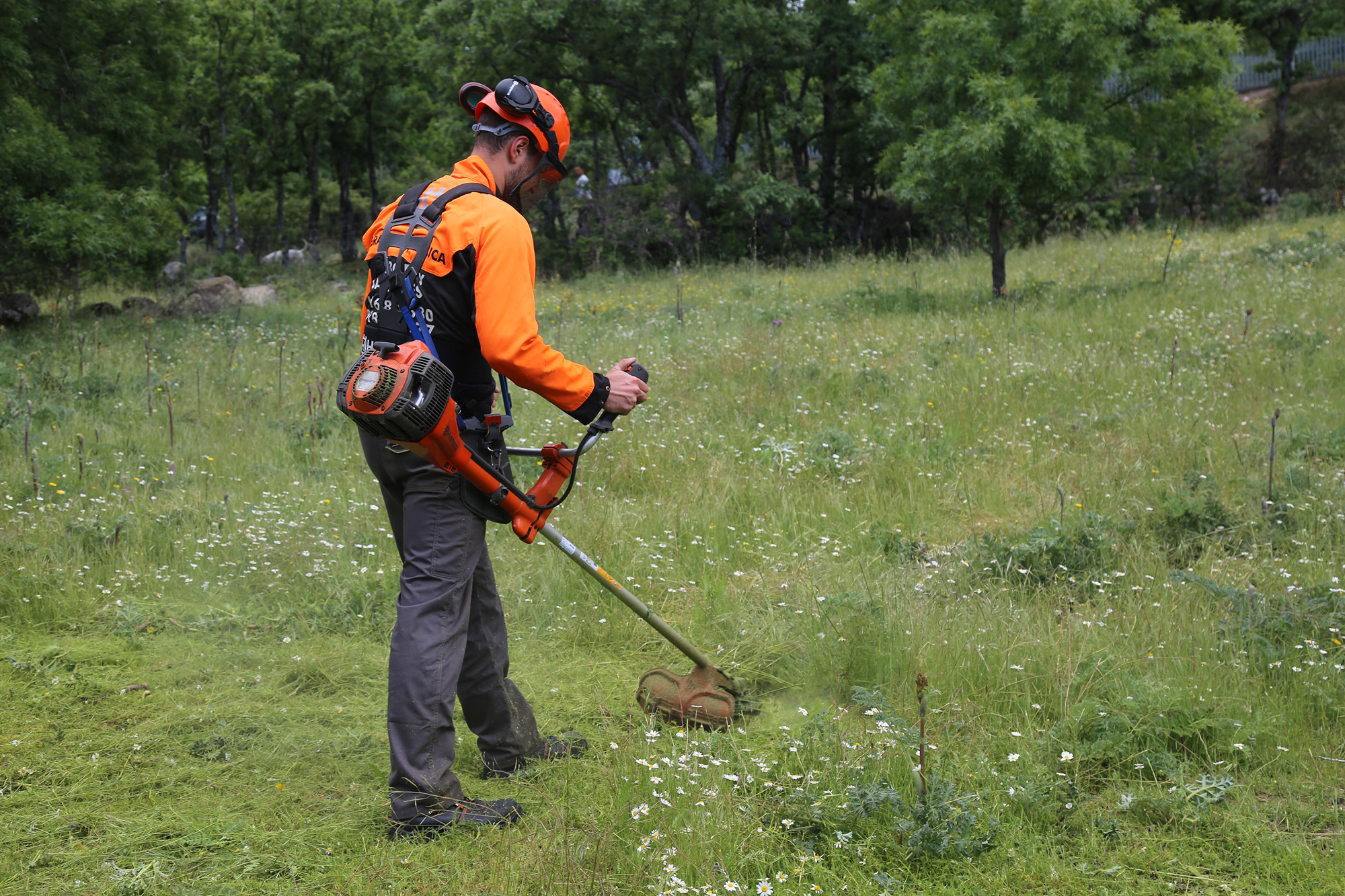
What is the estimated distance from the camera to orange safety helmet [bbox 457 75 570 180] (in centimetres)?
303

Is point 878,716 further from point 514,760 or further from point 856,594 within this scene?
point 514,760

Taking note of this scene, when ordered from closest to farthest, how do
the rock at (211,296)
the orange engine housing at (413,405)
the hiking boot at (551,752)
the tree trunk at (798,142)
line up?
the orange engine housing at (413,405) → the hiking boot at (551,752) → the rock at (211,296) → the tree trunk at (798,142)

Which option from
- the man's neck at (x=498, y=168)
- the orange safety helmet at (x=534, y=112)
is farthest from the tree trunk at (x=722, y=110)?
the man's neck at (x=498, y=168)

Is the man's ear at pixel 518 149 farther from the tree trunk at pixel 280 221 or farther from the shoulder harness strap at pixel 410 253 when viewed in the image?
the tree trunk at pixel 280 221

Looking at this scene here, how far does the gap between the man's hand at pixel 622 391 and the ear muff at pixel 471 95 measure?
101 centimetres

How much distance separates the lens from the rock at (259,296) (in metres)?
16.0

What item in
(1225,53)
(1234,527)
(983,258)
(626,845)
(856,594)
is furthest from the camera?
(983,258)

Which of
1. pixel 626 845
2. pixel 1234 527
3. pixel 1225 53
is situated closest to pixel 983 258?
pixel 1225 53

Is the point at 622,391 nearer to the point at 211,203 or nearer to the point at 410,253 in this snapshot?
the point at 410,253

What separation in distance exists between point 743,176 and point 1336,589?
18.1 metres

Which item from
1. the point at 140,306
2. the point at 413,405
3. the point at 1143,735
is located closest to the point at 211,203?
the point at 140,306

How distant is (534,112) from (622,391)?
940mm

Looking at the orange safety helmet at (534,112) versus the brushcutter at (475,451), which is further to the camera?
the orange safety helmet at (534,112)

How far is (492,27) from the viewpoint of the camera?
1905 centimetres
